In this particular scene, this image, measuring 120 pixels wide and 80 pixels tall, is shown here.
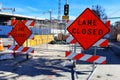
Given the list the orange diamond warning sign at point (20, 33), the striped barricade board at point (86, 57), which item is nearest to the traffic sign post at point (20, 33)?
the orange diamond warning sign at point (20, 33)

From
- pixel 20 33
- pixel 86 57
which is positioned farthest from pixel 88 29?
pixel 20 33

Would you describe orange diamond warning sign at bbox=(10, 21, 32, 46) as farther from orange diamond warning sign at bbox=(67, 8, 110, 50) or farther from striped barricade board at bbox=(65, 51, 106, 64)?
orange diamond warning sign at bbox=(67, 8, 110, 50)

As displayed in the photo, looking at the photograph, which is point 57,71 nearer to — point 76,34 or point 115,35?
point 76,34

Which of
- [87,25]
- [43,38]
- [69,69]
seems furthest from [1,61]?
[43,38]

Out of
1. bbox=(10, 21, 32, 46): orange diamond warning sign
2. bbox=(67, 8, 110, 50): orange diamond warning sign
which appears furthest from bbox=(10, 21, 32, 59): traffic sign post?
bbox=(67, 8, 110, 50): orange diamond warning sign

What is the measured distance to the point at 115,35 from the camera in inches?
2901

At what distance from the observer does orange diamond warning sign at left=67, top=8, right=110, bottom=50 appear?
11391 mm

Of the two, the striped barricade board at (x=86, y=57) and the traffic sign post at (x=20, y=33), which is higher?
the traffic sign post at (x=20, y=33)

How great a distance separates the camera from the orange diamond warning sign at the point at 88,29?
1139 centimetres

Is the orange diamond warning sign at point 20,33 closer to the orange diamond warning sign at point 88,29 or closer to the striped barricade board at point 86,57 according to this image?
the striped barricade board at point 86,57

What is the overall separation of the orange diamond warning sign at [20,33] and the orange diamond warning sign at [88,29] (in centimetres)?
498

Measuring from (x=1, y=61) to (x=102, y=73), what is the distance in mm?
5603

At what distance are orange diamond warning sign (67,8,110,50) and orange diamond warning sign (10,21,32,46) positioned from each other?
4979 mm

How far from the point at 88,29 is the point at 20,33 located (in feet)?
18.7
